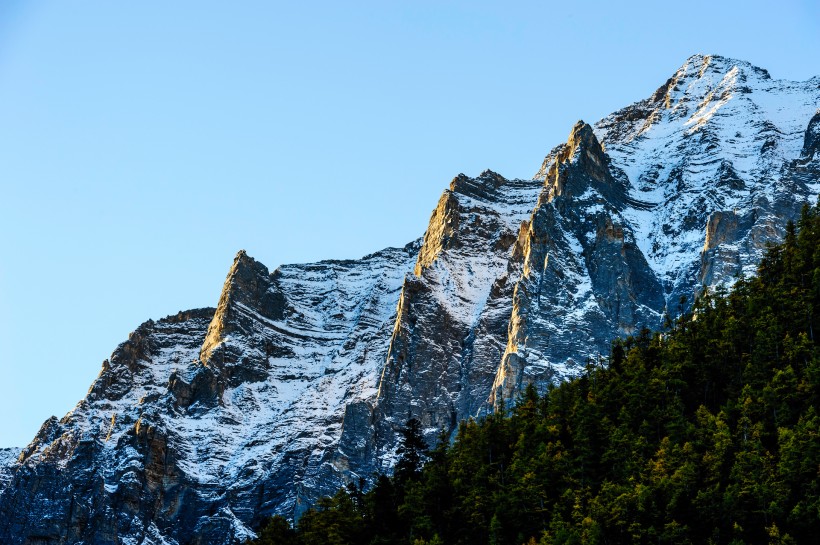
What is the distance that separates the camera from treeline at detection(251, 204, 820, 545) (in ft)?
368

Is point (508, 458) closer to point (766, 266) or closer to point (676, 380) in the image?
point (676, 380)

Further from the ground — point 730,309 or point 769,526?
point 730,309

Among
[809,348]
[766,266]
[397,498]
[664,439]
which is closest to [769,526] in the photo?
[664,439]

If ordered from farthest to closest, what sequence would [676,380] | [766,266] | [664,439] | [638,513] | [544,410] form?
[766,266] < [544,410] < [676,380] < [664,439] < [638,513]

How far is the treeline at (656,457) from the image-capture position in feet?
368

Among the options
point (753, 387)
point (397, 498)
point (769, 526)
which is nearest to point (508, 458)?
point (397, 498)

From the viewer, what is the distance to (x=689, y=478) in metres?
116

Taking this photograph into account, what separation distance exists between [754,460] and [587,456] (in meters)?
18.3

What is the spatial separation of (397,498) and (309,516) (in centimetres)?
Answer: 867

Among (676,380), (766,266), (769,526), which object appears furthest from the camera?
(766,266)

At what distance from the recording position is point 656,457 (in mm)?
124438

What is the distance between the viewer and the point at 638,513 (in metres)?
114

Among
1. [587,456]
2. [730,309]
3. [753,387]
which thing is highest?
[730,309]

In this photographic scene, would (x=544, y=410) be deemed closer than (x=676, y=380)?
No
